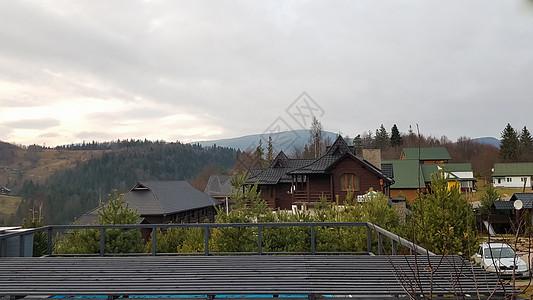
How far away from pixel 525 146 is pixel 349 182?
6192 centimetres

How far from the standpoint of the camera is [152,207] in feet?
110

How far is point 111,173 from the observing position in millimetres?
103438

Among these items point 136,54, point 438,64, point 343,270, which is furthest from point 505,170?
point 343,270

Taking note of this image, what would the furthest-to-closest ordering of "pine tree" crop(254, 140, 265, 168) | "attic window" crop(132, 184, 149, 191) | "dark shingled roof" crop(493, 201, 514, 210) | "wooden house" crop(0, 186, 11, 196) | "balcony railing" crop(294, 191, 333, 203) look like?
"wooden house" crop(0, 186, 11, 196) < "pine tree" crop(254, 140, 265, 168) < "attic window" crop(132, 184, 149, 191) < "dark shingled roof" crop(493, 201, 514, 210) < "balcony railing" crop(294, 191, 333, 203)

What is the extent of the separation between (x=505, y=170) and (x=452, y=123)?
212 ft

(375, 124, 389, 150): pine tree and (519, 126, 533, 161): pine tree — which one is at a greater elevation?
(375, 124, 389, 150): pine tree

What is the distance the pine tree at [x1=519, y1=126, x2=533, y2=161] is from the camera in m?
66.0

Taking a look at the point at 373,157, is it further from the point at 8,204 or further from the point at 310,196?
the point at 8,204

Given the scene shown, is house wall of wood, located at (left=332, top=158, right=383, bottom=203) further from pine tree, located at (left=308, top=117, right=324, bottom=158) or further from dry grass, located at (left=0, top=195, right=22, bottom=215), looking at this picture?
dry grass, located at (left=0, top=195, right=22, bottom=215)

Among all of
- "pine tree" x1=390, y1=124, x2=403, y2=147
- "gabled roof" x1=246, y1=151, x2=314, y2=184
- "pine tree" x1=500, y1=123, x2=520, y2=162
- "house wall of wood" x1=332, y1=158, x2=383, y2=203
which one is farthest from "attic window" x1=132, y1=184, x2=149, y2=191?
"pine tree" x1=390, y1=124, x2=403, y2=147

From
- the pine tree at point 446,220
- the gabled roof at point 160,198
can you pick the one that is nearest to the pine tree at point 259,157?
the gabled roof at point 160,198

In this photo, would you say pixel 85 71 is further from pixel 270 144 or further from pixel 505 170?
pixel 505 170

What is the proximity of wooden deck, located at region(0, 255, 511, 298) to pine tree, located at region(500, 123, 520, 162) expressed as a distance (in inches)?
3010

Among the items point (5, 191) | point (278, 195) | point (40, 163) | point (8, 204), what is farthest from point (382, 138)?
point (40, 163)
